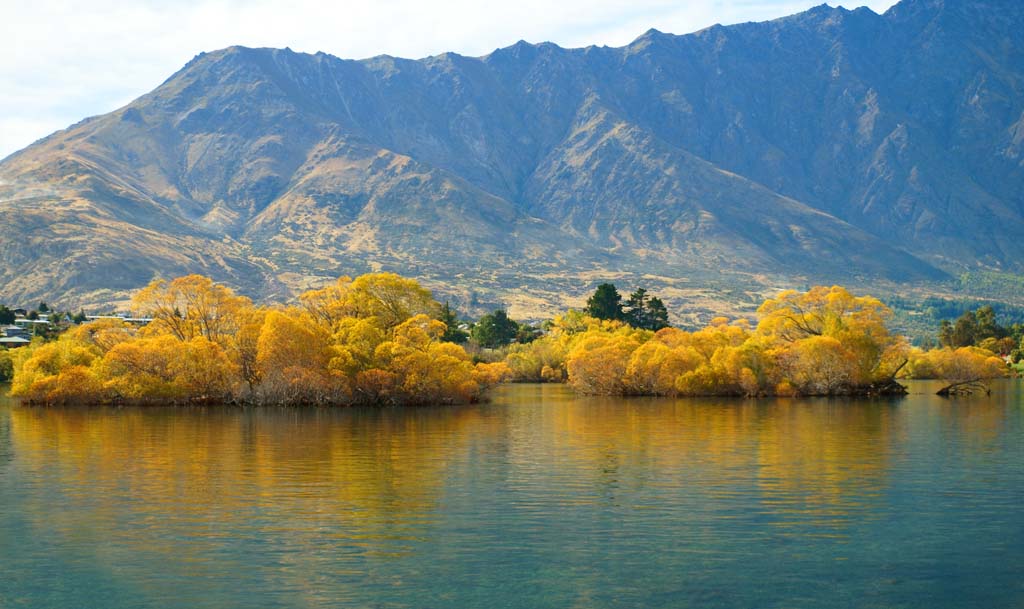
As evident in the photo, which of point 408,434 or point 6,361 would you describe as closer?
point 408,434

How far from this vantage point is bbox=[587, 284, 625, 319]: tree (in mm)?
189000

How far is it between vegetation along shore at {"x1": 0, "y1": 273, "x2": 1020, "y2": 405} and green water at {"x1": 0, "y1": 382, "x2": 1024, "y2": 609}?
3029 cm

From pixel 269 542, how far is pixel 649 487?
18.8 m

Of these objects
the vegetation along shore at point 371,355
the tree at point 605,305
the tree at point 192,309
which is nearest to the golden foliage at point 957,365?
the vegetation along shore at point 371,355

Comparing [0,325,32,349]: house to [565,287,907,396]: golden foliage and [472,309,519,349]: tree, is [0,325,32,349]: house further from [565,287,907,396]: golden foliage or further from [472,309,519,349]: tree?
[565,287,907,396]: golden foliage

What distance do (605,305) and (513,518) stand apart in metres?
148

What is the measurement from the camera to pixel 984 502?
151ft

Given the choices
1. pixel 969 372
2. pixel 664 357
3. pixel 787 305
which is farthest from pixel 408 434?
pixel 969 372

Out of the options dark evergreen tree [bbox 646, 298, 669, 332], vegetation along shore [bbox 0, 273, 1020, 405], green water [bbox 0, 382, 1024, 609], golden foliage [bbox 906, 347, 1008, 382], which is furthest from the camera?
dark evergreen tree [bbox 646, 298, 669, 332]

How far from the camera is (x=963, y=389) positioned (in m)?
135

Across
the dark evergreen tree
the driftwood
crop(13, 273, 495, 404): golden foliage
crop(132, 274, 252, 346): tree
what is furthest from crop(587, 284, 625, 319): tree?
crop(132, 274, 252, 346): tree

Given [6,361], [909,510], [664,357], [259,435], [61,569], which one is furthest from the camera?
[6,361]

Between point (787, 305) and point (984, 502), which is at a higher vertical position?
point (787, 305)

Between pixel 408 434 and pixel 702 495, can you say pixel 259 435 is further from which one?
pixel 702 495
